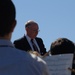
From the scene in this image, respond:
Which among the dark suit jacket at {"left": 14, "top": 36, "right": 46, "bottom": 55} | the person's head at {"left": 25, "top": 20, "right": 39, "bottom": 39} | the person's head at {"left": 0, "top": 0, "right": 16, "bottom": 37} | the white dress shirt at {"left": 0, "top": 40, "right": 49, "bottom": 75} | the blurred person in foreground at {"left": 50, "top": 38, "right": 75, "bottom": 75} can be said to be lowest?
the dark suit jacket at {"left": 14, "top": 36, "right": 46, "bottom": 55}

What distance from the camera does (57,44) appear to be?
3236 mm

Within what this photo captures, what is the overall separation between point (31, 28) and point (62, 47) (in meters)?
3.63

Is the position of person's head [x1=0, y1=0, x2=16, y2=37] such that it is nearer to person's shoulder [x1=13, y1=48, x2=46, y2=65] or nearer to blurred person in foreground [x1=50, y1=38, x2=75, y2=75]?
person's shoulder [x1=13, y1=48, x2=46, y2=65]

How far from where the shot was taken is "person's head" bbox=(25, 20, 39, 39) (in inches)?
260

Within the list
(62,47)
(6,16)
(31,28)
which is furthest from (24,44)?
(6,16)

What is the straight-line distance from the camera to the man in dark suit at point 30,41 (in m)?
6.25

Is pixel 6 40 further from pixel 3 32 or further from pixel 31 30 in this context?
pixel 31 30

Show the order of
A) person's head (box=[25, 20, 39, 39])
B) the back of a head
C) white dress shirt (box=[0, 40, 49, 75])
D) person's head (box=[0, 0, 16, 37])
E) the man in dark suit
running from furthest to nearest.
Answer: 1. person's head (box=[25, 20, 39, 39])
2. the man in dark suit
3. the back of a head
4. person's head (box=[0, 0, 16, 37])
5. white dress shirt (box=[0, 40, 49, 75])

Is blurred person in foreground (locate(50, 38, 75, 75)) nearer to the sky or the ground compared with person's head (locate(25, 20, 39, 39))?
nearer to the sky

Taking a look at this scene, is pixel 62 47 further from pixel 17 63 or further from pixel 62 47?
pixel 17 63

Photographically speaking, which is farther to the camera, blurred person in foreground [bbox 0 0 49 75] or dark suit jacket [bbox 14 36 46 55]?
dark suit jacket [bbox 14 36 46 55]

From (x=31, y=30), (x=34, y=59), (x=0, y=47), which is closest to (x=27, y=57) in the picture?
(x=34, y=59)

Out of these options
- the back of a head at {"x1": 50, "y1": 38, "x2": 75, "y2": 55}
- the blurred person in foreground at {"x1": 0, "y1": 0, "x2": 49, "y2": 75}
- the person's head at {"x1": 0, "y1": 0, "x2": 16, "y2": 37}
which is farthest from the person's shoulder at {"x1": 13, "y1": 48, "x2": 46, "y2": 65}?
the back of a head at {"x1": 50, "y1": 38, "x2": 75, "y2": 55}

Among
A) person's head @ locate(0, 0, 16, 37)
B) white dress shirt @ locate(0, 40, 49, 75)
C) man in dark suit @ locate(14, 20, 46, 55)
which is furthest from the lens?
man in dark suit @ locate(14, 20, 46, 55)
